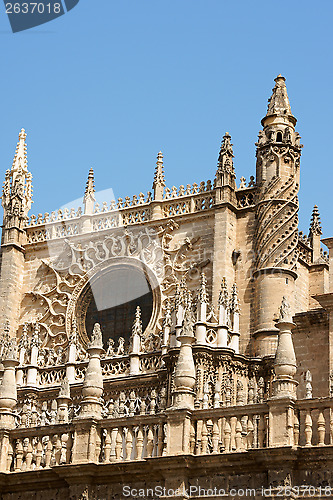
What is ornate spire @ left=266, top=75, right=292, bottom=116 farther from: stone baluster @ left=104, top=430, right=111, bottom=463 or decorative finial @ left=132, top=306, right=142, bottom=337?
stone baluster @ left=104, top=430, right=111, bottom=463

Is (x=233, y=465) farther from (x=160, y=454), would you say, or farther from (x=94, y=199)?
(x=94, y=199)

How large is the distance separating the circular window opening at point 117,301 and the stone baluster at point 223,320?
11.0 ft

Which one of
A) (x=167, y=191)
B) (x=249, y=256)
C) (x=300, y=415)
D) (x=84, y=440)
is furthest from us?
(x=167, y=191)

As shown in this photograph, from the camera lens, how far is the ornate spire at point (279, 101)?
2973cm

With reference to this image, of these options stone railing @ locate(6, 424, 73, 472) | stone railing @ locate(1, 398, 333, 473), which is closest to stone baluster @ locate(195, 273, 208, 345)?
stone railing @ locate(6, 424, 73, 472)

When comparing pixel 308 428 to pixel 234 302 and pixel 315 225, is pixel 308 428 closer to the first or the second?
pixel 234 302

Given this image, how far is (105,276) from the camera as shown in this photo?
1254 inches

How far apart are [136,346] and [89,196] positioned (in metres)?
6.34

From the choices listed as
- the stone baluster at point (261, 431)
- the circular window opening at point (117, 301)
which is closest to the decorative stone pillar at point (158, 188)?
the circular window opening at point (117, 301)

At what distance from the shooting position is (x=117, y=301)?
31.2 m

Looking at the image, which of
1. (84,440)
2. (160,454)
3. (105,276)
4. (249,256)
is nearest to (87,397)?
(84,440)

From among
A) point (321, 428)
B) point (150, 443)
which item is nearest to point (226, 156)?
point (150, 443)

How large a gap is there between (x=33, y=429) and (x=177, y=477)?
331cm

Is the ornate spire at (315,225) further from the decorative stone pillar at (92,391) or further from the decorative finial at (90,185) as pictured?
the decorative stone pillar at (92,391)
